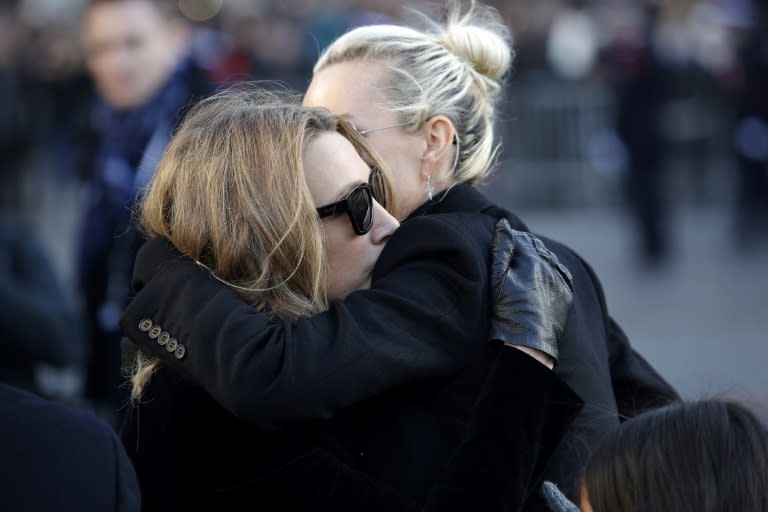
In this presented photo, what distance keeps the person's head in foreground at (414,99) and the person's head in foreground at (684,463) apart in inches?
35.3

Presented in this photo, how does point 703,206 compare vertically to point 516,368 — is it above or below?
below

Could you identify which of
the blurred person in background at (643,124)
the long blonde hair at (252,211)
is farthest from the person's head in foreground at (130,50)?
the blurred person in background at (643,124)

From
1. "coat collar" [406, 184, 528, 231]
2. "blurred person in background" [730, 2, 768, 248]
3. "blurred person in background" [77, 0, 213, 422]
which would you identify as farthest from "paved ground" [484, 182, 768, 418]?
"coat collar" [406, 184, 528, 231]

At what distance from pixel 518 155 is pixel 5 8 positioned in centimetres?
646

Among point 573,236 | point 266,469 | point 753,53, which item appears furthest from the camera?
point 573,236

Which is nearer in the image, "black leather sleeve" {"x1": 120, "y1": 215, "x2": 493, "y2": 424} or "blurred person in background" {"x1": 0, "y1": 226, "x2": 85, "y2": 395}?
"black leather sleeve" {"x1": 120, "y1": 215, "x2": 493, "y2": 424}

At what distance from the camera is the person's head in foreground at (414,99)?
263cm

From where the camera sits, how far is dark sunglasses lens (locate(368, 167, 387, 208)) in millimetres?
2408

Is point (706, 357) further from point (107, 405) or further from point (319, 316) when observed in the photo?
point (319, 316)

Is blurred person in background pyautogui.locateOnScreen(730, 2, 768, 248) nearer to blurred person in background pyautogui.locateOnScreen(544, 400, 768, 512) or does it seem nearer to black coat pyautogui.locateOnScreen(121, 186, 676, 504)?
black coat pyautogui.locateOnScreen(121, 186, 676, 504)

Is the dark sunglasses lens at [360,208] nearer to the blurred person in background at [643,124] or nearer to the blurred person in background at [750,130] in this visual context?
the blurred person in background at [643,124]

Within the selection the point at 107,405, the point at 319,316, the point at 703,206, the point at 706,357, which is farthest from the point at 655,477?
the point at 703,206

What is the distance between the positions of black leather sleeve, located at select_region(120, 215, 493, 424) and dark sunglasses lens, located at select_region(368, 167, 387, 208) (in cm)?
20

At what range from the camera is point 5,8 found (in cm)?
1399
